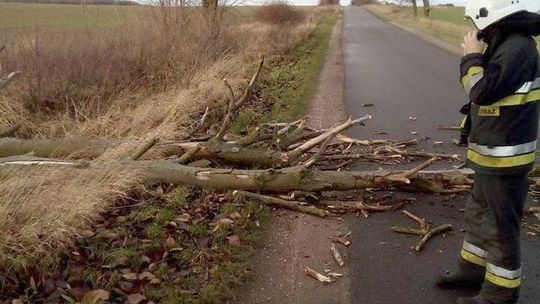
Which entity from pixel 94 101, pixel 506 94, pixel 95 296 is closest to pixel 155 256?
pixel 95 296

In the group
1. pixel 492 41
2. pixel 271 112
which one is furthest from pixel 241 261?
pixel 271 112

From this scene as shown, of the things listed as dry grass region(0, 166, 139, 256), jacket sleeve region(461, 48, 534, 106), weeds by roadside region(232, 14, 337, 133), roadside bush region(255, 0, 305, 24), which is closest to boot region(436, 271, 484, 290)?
jacket sleeve region(461, 48, 534, 106)

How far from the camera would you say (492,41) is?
2902mm

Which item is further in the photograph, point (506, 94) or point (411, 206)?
point (411, 206)

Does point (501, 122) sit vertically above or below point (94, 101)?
above

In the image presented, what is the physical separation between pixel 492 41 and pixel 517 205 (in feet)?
3.48

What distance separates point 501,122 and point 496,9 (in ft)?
2.25

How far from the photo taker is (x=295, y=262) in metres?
3.90

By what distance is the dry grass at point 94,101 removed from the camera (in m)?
3.87

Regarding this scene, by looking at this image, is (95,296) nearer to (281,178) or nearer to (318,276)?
(318,276)

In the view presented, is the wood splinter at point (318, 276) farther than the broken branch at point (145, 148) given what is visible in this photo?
No

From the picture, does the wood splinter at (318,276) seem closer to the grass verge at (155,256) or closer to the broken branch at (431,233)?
the grass verge at (155,256)

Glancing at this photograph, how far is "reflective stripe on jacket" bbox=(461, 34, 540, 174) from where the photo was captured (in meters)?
2.74

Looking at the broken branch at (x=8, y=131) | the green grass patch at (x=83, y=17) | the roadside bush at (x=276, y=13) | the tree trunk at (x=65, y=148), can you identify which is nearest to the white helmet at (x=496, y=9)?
the tree trunk at (x=65, y=148)
